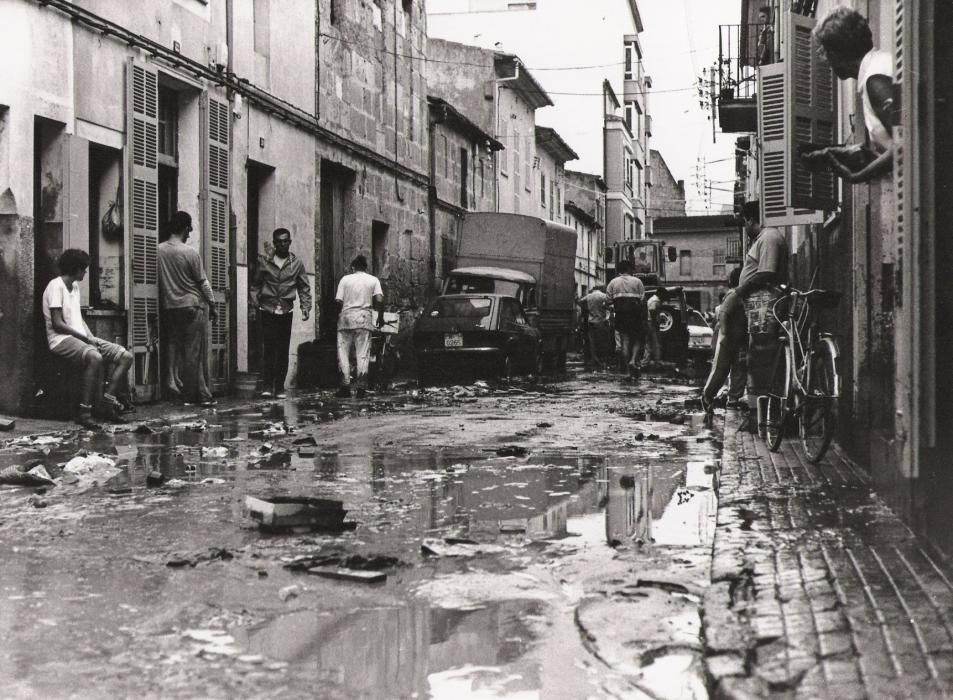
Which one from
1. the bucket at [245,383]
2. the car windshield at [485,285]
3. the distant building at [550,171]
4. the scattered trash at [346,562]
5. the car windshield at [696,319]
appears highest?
the distant building at [550,171]

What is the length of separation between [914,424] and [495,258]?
74.1 ft

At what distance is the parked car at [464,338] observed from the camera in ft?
61.2

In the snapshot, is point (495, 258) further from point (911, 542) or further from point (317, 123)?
point (911, 542)

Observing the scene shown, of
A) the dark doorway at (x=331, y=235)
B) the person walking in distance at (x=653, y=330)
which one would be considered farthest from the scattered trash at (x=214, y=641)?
the person walking in distance at (x=653, y=330)

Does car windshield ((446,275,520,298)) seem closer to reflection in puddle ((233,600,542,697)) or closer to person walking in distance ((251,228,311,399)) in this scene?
person walking in distance ((251,228,311,399))

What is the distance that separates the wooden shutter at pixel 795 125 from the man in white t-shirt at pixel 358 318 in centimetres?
677

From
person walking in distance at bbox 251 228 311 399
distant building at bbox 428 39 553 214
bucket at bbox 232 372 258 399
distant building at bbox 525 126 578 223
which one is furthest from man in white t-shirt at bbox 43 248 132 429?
distant building at bbox 525 126 578 223

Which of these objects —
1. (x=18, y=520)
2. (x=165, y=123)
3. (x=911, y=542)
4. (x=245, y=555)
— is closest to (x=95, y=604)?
(x=245, y=555)

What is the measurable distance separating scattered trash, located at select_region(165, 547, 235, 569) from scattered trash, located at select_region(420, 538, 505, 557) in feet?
2.51

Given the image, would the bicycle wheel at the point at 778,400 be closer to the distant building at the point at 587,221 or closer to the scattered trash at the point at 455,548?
the scattered trash at the point at 455,548

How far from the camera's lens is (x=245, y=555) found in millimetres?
4762

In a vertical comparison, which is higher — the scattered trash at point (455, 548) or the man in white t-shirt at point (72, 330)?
the man in white t-shirt at point (72, 330)

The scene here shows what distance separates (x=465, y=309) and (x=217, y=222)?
4606 mm

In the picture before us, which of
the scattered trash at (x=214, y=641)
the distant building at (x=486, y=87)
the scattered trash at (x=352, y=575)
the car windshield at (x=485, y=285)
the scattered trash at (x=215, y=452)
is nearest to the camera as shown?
the scattered trash at (x=214, y=641)
